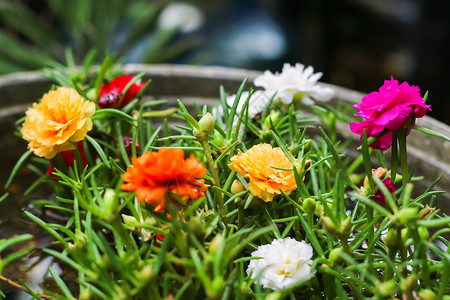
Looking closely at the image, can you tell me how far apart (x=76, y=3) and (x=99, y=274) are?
1.65 meters

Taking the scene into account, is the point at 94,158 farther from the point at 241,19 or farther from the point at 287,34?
the point at 241,19

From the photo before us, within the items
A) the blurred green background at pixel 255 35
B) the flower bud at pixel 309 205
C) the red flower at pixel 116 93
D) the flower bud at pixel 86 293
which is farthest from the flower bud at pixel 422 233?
the blurred green background at pixel 255 35

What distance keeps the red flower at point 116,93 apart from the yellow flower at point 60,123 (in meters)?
0.09

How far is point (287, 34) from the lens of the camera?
2.50 metres

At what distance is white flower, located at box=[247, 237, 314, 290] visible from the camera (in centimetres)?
45

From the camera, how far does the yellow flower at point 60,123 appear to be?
55 cm

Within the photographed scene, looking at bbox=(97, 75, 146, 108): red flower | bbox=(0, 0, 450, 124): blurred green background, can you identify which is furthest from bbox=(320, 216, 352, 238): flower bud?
bbox=(0, 0, 450, 124): blurred green background

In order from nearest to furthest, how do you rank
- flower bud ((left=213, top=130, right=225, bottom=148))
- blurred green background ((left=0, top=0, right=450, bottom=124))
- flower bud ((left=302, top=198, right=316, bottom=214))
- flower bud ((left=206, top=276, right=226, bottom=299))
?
flower bud ((left=206, top=276, right=226, bottom=299)), flower bud ((left=302, top=198, right=316, bottom=214)), flower bud ((left=213, top=130, right=225, bottom=148)), blurred green background ((left=0, top=0, right=450, bottom=124))

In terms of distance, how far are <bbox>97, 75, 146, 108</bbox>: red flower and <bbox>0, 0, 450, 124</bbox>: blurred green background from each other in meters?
1.11

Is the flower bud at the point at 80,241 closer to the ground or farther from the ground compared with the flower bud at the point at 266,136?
farther from the ground

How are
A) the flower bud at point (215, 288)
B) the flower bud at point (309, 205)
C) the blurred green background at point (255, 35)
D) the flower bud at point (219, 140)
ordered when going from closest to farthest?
the flower bud at point (215, 288), the flower bud at point (309, 205), the flower bud at point (219, 140), the blurred green background at point (255, 35)

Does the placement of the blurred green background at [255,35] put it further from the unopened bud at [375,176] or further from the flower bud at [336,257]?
the flower bud at [336,257]

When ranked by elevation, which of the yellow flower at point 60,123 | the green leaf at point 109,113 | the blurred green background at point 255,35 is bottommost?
the blurred green background at point 255,35

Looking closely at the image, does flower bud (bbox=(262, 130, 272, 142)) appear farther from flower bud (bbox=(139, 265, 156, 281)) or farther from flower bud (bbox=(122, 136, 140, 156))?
flower bud (bbox=(139, 265, 156, 281))
